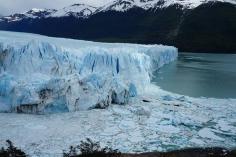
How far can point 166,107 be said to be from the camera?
11625mm

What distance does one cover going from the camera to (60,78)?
10.9 metres

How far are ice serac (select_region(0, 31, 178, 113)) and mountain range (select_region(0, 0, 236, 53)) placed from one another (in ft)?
146

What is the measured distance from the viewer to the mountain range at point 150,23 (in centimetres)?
6138

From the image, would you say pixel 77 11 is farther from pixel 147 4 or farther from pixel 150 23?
pixel 150 23

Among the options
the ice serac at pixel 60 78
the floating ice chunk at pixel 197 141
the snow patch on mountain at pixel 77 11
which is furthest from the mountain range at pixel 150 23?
the floating ice chunk at pixel 197 141

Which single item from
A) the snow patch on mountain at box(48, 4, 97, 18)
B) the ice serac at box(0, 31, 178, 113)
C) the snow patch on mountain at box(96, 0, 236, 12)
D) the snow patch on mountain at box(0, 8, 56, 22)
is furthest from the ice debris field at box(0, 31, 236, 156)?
the snow patch on mountain at box(0, 8, 56, 22)

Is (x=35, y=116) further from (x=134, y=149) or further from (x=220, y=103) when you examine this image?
(x=220, y=103)

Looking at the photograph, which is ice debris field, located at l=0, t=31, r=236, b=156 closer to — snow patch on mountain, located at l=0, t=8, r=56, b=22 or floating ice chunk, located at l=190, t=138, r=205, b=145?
floating ice chunk, located at l=190, t=138, r=205, b=145

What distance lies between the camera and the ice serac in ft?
34.4

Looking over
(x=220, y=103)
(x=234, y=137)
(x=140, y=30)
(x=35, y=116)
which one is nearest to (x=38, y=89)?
(x=35, y=116)

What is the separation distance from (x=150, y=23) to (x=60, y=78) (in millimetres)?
69543

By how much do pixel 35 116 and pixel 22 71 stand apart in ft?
7.25

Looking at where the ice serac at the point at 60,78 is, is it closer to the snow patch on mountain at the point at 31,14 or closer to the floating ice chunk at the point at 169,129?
the floating ice chunk at the point at 169,129

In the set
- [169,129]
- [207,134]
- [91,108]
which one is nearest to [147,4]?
[91,108]
